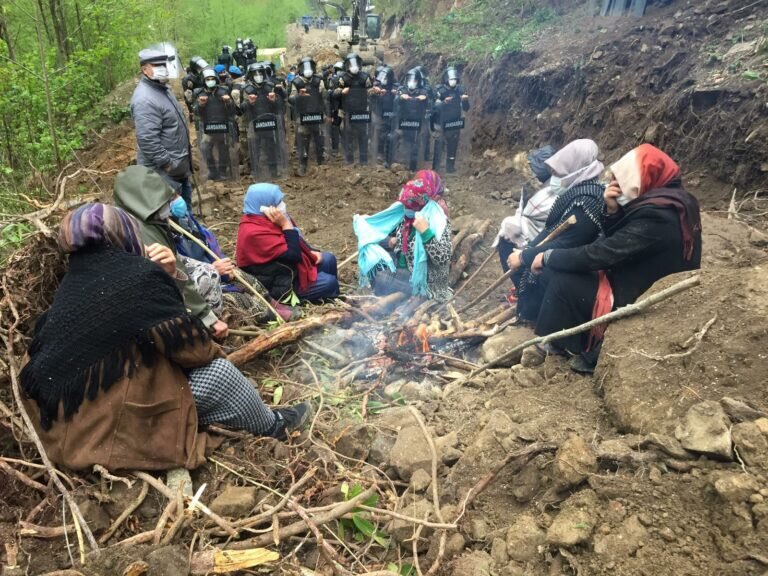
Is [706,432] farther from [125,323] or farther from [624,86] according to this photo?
[624,86]

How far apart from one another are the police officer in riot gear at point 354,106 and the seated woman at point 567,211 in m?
5.35

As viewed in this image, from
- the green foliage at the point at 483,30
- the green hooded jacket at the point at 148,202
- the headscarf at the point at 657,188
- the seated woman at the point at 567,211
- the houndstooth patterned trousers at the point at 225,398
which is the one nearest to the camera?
the houndstooth patterned trousers at the point at 225,398

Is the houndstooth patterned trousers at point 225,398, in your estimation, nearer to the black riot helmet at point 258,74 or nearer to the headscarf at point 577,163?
the headscarf at point 577,163

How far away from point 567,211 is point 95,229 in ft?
9.53

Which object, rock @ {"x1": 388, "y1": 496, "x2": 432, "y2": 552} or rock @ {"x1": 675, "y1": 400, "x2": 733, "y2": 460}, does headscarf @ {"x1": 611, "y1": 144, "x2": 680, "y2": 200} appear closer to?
rock @ {"x1": 675, "y1": 400, "x2": 733, "y2": 460}

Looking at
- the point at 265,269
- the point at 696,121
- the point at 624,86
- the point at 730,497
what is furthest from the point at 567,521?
the point at 624,86

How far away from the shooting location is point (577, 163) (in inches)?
150

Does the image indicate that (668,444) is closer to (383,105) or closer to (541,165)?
(541,165)

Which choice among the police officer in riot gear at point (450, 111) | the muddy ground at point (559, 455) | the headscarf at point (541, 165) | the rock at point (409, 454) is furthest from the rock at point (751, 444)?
the police officer in riot gear at point (450, 111)

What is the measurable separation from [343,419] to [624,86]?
20.4 ft

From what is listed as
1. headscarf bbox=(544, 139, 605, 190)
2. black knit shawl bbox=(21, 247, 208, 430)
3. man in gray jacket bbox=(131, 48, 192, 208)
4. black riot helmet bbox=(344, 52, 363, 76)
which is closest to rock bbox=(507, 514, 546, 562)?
black knit shawl bbox=(21, 247, 208, 430)

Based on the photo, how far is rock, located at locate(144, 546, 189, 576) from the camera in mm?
1674

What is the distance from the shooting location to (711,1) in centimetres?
679

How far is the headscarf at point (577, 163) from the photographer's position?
3.75 meters
